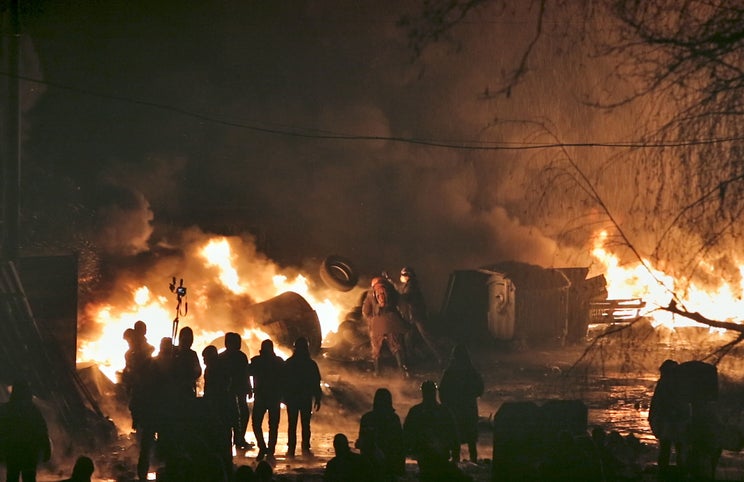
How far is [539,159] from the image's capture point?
27453mm

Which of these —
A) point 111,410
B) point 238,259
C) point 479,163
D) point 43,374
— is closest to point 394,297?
point 111,410

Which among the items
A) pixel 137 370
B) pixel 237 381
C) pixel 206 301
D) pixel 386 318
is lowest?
pixel 237 381

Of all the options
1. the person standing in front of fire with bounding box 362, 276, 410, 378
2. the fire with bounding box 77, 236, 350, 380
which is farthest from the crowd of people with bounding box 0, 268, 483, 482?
the fire with bounding box 77, 236, 350, 380

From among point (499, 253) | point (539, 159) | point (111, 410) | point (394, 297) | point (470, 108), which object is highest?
point (470, 108)

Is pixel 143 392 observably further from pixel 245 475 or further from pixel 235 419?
Answer: pixel 245 475

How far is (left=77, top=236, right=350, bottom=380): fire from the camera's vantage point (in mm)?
20078

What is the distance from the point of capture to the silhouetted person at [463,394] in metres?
11.7

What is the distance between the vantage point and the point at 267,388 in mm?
12297

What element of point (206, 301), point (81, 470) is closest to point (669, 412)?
point (81, 470)

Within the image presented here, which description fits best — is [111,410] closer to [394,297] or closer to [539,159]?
[394,297]

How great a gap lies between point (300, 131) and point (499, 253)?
24.9ft

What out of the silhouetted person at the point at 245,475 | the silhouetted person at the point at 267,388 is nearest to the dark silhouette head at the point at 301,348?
the silhouetted person at the point at 267,388

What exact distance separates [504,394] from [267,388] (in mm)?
6169

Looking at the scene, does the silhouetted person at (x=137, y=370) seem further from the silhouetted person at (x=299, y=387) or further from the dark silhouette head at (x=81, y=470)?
the dark silhouette head at (x=81, y=470)
